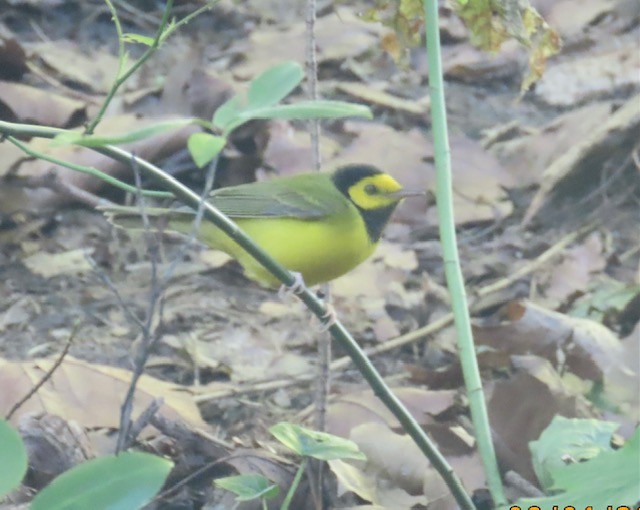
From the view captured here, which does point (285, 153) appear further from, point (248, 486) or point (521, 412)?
point (248, 486)

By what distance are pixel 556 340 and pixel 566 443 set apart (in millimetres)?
1070

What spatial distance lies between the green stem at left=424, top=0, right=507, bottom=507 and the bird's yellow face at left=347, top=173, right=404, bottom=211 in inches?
39.5

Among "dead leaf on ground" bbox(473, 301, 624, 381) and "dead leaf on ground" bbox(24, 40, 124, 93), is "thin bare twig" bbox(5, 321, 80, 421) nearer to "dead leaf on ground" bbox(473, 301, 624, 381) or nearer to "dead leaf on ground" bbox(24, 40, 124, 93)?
"dead leaf on ground" bbox(473, 301, 624, 381)

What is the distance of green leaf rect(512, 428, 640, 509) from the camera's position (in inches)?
66.9

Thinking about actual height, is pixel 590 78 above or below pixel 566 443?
above

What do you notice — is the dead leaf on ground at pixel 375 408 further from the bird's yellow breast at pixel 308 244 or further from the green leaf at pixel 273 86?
the green leaf at pixel 273 86

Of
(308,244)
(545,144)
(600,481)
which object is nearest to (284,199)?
(308,244)

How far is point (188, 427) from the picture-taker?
282cm

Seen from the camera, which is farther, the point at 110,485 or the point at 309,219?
the point at 309,219

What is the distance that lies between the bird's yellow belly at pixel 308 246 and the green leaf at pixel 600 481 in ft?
4.52

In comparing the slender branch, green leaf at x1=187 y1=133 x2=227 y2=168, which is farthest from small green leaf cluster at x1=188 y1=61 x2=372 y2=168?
the slender branch

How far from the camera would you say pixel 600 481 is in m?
1.72

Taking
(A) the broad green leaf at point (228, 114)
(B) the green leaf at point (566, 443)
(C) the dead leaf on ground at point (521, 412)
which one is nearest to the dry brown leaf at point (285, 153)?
(C) the dead leaf on ground at point (521, 412)

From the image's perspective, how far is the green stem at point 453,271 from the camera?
228cm
